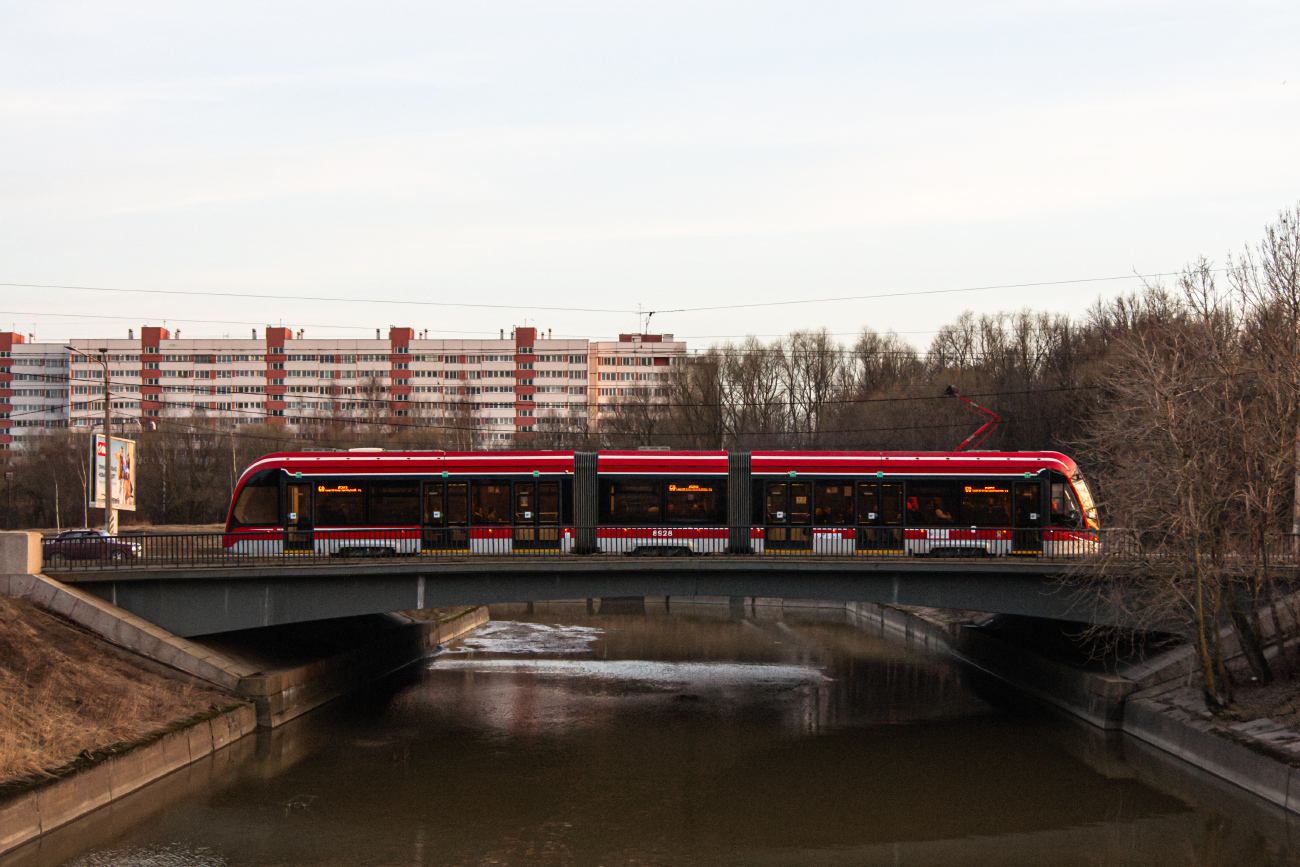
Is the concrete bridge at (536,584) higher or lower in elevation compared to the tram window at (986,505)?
lower

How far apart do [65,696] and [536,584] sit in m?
12.7

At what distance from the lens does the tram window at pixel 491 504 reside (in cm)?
3556

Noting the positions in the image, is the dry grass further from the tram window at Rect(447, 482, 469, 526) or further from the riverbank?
the riverbank

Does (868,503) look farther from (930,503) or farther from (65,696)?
(65,696)

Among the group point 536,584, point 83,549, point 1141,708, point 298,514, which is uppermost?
point 298,514

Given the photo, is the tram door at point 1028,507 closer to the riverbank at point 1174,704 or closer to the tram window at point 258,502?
the riverbank at point 1174,704

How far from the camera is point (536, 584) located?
110 feet

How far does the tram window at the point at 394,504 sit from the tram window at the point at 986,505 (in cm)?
1748

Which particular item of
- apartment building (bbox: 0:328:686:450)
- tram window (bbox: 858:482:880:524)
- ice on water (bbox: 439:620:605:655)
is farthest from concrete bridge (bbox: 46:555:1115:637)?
apartment building (bbox: 0:328:686:450)

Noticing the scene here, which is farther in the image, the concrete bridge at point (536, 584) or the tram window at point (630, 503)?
the tram window at point (630, 503)

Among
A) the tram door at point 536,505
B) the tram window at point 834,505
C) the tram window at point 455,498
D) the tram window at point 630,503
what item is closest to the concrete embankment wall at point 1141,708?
the tram window at point 834,505

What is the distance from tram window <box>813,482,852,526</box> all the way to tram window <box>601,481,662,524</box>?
16.5ft

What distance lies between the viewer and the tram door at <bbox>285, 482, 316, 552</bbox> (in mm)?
35312

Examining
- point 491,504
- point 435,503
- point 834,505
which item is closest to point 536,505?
point 491,504
